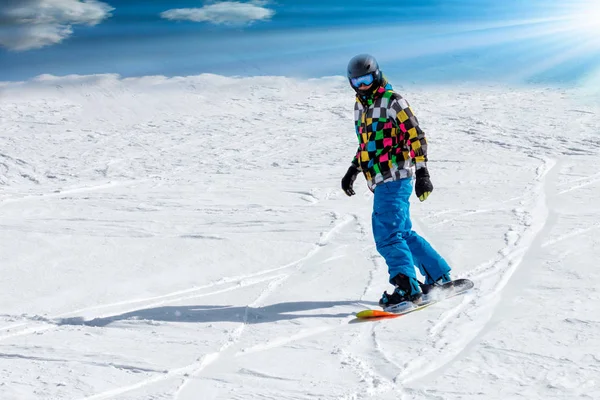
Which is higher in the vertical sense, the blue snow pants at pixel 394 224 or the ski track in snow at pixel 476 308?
the blue snow pants at pixel 394 224

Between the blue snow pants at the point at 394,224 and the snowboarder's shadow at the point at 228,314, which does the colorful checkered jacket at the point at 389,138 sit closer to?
the blue snow pants at the point at 394,224

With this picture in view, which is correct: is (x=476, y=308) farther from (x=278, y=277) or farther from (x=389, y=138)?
(x=278, y=277)

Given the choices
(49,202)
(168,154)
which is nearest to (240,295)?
(49,202)

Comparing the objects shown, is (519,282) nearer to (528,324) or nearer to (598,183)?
(528,324)

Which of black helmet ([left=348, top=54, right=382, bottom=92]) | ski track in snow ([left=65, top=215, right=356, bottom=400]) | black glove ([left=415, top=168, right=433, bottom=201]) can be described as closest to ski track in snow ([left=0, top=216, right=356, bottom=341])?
ski track in snow ([left=65, top=215, right=356, bottom=400])

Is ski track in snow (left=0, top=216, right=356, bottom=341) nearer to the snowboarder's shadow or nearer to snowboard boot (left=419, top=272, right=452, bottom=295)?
the snowboarder's shadow

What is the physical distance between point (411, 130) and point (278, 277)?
1.62 metres

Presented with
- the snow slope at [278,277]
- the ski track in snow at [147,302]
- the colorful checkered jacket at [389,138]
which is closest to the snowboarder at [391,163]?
the colorful checkered jacket at [389,138]

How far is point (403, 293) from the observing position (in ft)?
12.6

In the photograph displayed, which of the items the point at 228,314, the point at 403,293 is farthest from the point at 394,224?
the point at 228,314

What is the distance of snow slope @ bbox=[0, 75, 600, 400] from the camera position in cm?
278

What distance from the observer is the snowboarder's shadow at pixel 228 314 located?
12.3 feet

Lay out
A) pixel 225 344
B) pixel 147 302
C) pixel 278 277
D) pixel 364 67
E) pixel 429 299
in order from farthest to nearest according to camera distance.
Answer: pixel 278 277, pixel 147 302, pixel 429 299, pixel 364 67, pixel 225 344

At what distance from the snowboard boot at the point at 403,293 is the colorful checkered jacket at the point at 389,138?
2.02 ft
